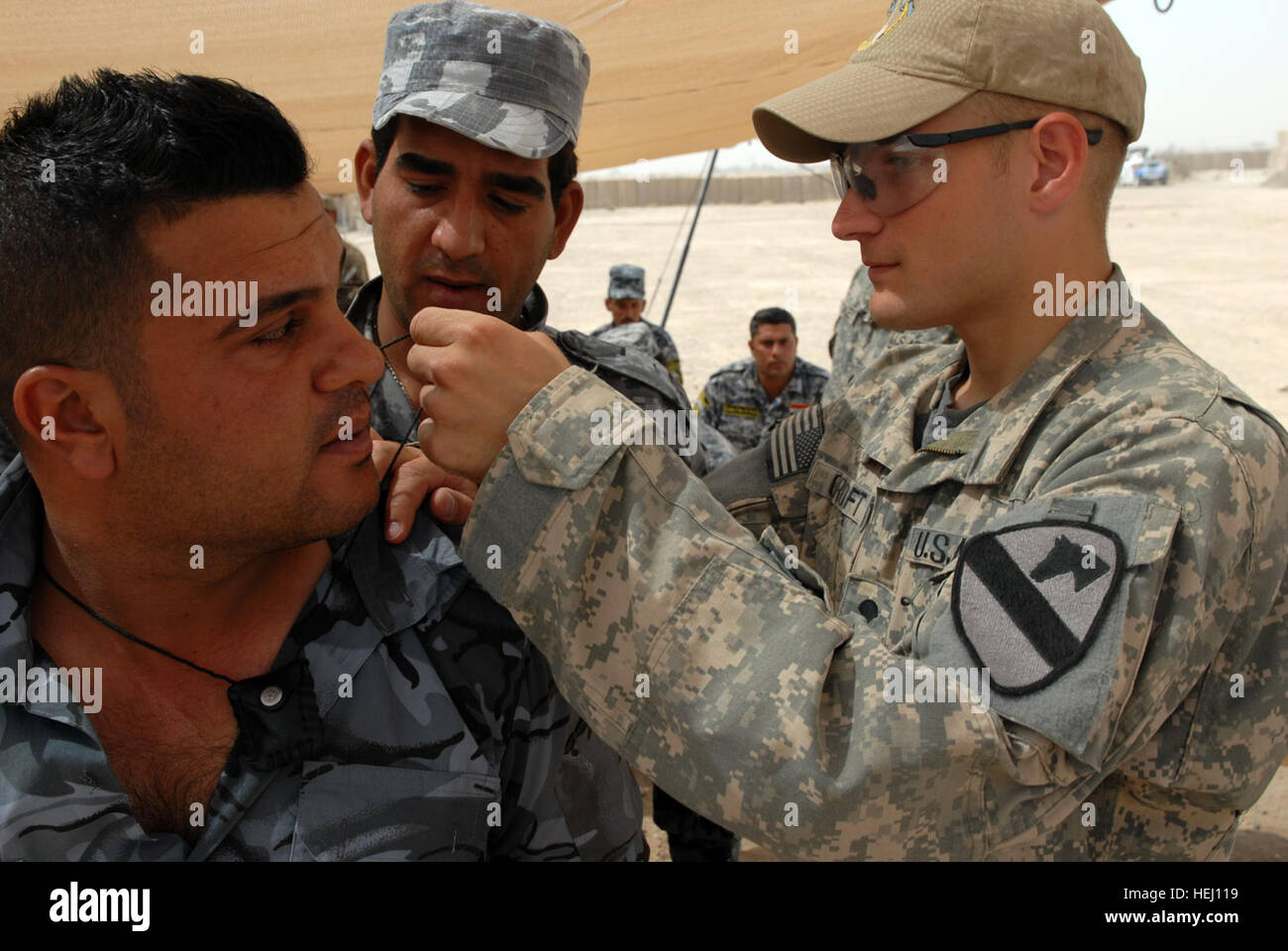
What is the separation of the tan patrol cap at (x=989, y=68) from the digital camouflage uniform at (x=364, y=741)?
1073mm

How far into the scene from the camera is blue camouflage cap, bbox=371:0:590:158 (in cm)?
233

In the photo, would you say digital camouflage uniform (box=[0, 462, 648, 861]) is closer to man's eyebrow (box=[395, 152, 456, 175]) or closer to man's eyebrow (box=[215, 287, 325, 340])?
man's eyebrow (box=[215, 287, 325, 340])

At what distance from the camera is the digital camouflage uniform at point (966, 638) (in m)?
1.39

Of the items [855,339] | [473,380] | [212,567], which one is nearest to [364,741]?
[212,567]

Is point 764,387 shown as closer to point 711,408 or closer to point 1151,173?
point 711,408

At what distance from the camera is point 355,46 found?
389cm

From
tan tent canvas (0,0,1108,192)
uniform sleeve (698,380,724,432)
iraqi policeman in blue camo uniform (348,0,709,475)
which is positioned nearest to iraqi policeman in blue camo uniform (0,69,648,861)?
iraqi policeman in blue camo uniform (348,0,709,475)

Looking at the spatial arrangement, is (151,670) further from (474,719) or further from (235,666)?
(474,719)

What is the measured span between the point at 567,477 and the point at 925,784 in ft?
2.02

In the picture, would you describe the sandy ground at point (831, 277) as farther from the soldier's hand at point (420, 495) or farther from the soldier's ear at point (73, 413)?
the soldier's ear at point (73, 413)

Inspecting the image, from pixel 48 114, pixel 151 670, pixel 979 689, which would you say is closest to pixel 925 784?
pixel 979 689

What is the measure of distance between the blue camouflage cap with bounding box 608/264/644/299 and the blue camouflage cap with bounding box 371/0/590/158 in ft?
22.7

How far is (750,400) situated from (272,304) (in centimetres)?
726

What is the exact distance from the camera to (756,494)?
2.34 meters
